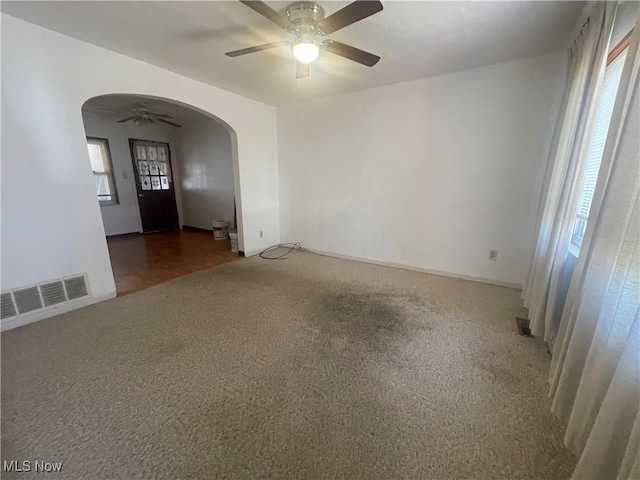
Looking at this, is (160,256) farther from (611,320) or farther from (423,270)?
(611,320)

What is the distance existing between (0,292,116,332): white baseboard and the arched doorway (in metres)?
1.28

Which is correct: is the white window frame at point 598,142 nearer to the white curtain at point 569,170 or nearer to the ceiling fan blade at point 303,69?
the white curtain at point 569,170

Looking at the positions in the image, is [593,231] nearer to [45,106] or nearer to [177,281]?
[177,281]

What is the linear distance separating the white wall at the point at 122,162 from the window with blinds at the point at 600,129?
690cm

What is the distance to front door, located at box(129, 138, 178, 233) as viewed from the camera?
5523mm

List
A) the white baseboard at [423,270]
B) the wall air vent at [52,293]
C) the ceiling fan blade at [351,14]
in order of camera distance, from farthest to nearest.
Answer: the white baseboard at [423,270] → the wall air vent at [52,293] → the ceiling fan blade at [351,14]

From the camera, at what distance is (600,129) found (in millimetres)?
1693

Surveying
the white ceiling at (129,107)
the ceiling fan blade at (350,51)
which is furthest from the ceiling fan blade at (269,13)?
the white ceiling at (129,107)

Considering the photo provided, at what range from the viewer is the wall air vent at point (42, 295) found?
209 centimetres

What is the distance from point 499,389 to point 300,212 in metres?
3.45

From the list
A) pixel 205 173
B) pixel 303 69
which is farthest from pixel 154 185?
pixel 303 69

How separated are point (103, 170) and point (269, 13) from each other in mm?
5463

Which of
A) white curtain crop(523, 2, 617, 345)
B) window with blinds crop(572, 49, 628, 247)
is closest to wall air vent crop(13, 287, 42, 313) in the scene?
white curtain crop(523, 2, 617, 345)

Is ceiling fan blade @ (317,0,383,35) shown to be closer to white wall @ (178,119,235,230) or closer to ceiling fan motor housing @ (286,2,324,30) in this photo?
ceiling fan motor housing @ (286,2,324,30)
